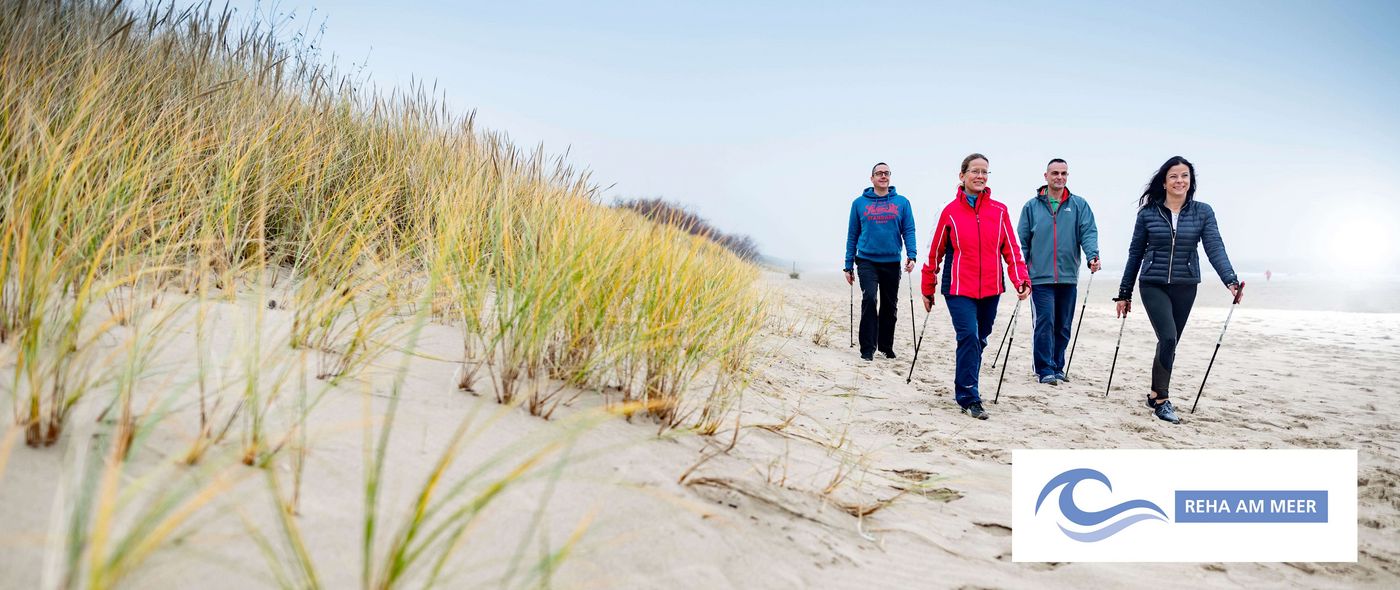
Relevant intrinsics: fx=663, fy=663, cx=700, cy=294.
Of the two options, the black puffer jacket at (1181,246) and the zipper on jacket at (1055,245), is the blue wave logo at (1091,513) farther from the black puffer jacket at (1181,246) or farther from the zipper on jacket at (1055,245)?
the zipper on jacket at (1055,245)

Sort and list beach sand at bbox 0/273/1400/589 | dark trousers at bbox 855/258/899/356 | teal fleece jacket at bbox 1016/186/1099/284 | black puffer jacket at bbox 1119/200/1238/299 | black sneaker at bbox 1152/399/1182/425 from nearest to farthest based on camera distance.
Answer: beach sand at bbox 0/273/1400/589 < black sneaker at bbox 1152/399/1182/425 < black puffer jacket at bbox 1119/200/1238/299 < teal fleece jacket at bbox 1016/186/1099/284 < dark trousers at bbox 855/258/899/356

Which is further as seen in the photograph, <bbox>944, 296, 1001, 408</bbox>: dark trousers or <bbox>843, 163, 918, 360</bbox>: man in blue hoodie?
<bbox>843, 163, 918, 360</bbox>: man in blue hoodie

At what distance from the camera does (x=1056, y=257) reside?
241 inches

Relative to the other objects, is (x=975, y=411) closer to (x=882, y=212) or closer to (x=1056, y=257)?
(x=1056, y=257)

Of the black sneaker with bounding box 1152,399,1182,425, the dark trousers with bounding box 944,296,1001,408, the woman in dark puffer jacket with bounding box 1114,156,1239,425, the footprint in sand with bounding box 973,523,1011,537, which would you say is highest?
the woman in dark puffer jacket with bounding box 1114,156,1239,425

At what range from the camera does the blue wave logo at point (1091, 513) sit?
101 inches

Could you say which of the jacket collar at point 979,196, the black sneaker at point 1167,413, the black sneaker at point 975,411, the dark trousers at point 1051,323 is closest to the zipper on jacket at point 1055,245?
the dark trousers at point 1051,323

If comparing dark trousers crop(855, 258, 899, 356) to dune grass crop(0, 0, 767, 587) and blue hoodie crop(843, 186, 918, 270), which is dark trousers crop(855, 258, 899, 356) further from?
dune grass crop(0, 0, 767, 587)

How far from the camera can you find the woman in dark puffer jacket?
473 cm

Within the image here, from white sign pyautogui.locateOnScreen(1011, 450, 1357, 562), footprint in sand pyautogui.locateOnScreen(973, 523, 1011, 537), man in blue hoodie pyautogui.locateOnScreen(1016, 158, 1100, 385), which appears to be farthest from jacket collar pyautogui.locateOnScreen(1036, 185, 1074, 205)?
footprint in sand pyautogui.locateOnScreen(973, 523, 1011, 537)

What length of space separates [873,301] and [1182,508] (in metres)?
3.95

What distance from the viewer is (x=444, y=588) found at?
4.41 ft

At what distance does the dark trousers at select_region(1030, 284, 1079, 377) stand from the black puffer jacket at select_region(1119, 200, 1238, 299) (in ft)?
3.83

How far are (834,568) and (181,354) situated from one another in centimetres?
204
